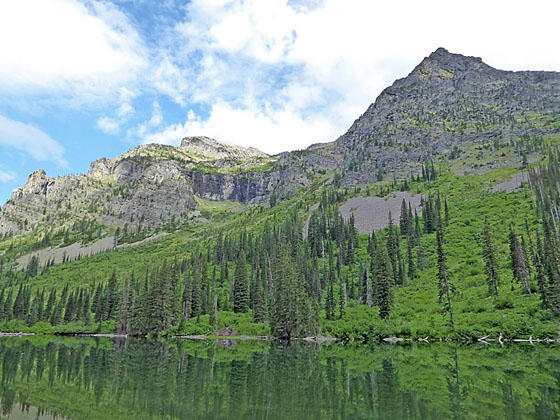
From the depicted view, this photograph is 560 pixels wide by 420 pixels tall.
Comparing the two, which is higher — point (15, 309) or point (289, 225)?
point (289, 225)

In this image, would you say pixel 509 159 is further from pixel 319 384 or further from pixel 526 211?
pixel 319 384

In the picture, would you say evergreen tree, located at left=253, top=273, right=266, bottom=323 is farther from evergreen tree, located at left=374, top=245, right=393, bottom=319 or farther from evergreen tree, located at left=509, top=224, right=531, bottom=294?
evergreen tree, located at left=509, top=224, right=531, bottom=294

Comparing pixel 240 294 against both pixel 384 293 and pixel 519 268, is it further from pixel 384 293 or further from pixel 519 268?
pixel 519 268

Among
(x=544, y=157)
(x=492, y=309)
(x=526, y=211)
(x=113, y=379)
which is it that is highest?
(x=544, y=157)

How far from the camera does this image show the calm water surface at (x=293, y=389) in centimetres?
1856

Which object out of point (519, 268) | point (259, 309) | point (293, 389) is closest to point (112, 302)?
point (259, 309)

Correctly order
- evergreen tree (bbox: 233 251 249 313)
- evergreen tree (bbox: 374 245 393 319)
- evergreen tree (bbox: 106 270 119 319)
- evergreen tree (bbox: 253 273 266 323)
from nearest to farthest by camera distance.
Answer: evergreen tree (bbox: 374 245 393 319) → evergreen tree (bbox: 253 273 266 323) → evergreen tree (bbox: 233 251 249 313) → evergreen tree (bbox: 106 270 119 319)

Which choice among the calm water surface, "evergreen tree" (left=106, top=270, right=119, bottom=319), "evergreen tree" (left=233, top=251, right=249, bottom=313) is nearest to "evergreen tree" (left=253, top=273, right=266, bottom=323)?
"evergreen tree" (left=233, top=251, right=249, bottom=313)

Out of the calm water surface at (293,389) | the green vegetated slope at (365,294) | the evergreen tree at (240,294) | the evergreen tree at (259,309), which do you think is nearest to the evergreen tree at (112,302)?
the green vegetated slope at (365,294)

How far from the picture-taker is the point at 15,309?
414 ft

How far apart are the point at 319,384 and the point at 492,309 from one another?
172ft

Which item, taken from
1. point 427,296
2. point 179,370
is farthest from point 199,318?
point 179,370

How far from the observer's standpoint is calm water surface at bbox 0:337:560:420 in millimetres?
18562

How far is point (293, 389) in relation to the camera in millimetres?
23953
